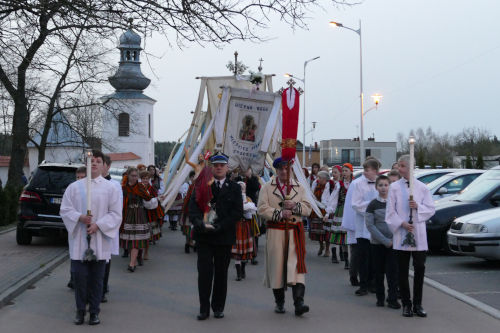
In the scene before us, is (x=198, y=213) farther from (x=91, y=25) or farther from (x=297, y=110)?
(x=91, y=25)

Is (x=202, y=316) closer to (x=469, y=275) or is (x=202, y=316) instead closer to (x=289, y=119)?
(x=289, y=119)

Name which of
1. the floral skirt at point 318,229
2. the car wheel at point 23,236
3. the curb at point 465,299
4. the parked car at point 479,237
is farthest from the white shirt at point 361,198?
the car wheel at point 23,236

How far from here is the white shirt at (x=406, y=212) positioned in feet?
25.4

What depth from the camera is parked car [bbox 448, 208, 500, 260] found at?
1153 cm

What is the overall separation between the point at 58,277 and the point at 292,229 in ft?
15.1

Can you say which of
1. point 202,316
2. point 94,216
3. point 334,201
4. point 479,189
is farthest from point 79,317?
point 479,189

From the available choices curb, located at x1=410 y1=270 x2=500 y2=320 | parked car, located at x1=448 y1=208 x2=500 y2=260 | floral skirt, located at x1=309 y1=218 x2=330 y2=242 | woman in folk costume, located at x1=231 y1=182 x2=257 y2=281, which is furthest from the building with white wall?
curb, located at x1=410 y1=270 x2=500 y2=320

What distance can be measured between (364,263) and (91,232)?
12.6 ft

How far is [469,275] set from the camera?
11.2 metres

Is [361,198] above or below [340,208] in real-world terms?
above

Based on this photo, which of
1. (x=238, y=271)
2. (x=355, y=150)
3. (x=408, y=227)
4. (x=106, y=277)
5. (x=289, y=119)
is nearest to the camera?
(x=408, y=227)

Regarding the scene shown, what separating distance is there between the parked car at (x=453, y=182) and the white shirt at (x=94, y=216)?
36.9ft

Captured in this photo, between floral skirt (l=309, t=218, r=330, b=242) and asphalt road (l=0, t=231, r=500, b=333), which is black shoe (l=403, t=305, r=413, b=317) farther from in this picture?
floral skirt (l=309, t=218, r=330, b=242)

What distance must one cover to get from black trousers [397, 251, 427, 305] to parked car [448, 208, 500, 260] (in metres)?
4.15
